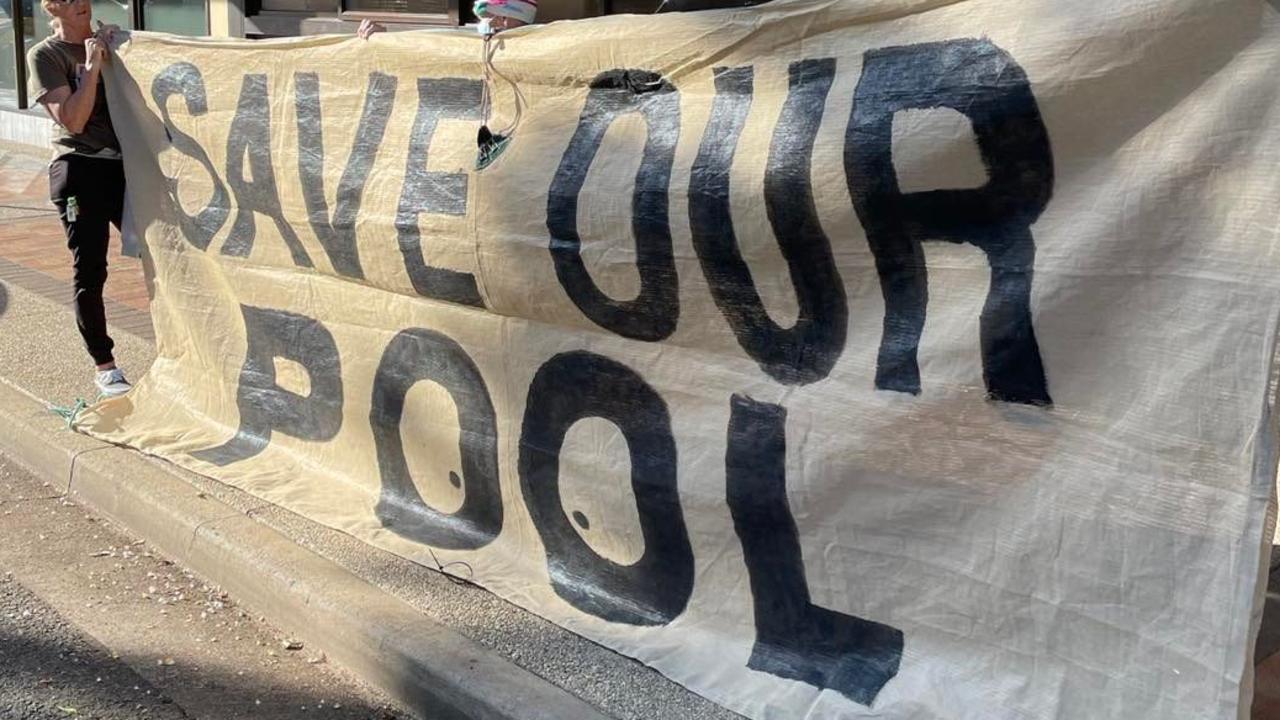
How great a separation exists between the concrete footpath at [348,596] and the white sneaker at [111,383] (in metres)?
0.21

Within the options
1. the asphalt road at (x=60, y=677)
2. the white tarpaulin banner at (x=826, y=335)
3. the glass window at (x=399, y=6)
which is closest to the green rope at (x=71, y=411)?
the white tarpaulin banner at (x=826, y=335)

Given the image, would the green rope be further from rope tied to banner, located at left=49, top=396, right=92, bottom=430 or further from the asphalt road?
the asphalt road

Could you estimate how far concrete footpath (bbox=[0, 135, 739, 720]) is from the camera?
2.91 meters

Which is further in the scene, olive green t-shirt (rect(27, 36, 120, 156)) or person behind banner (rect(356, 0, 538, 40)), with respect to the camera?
olive green t-shirt (rect(27, 36, 120, 156))

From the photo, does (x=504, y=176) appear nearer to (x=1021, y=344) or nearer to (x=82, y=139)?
(x=1021, y=344)

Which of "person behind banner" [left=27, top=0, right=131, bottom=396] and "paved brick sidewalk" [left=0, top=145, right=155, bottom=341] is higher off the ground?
"person behind banner" [left=27, top=0, right=131, bottom=396]

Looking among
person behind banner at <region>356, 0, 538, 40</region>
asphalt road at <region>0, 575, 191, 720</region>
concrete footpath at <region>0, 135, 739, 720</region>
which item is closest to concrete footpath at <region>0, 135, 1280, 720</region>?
concrete footpath at <region>0, 135, 739, 720</region>

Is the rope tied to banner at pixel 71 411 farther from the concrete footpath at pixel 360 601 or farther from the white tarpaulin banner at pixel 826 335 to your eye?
the white tarpaulin banner at pixel 826 335

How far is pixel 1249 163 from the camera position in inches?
84.6

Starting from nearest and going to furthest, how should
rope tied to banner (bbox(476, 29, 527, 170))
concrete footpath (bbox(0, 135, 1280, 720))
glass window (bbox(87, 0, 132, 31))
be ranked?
concrete footpath (bbox(0, 135, 1280, 720)), rope tied to banner (bbox(476, 29, 527, 170)), glass window (bbox(87, 0, 132, 31))

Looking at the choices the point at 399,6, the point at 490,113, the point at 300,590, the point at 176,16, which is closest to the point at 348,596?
the point at 300,590

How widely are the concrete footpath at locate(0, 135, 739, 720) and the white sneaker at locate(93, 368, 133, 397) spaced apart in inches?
8.3

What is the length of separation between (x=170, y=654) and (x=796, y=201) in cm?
211

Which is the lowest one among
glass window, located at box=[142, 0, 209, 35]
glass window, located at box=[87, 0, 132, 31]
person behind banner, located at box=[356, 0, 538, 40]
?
glass window, located at box=[87, 0, 132, 31]
